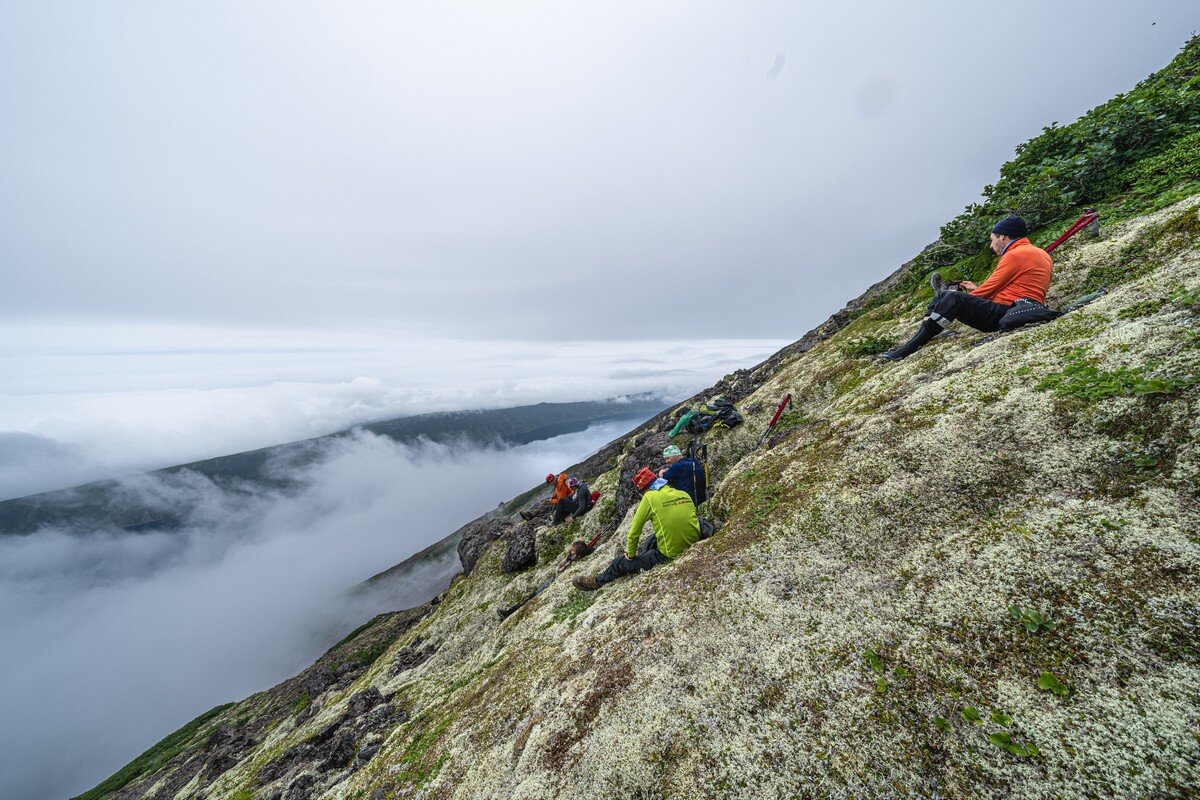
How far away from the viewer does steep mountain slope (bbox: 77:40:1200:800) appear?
5418 mm

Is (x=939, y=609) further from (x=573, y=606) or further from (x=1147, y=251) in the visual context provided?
(x=1147, y=251)

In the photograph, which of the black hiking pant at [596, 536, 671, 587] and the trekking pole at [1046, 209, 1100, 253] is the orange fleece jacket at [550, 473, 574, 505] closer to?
the black hiking pant at [596, 536, 671, 587]

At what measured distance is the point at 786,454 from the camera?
13.9m

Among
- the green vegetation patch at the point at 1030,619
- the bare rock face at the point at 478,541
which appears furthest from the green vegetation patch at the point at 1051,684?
the bare rock face at the point at 478,541

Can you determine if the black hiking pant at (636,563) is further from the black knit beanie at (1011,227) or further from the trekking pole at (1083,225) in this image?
the trekking pole at (1083,225)

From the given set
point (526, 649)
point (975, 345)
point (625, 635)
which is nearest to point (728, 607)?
point (625, 635)

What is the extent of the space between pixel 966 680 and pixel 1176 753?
1809 millimetres

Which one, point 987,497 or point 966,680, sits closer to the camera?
point 966,680

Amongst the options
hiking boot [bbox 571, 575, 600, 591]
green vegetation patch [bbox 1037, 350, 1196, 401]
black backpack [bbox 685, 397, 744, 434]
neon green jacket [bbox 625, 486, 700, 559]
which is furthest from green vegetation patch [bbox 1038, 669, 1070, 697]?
black backpack [bbox 685, 397, 744, 434]

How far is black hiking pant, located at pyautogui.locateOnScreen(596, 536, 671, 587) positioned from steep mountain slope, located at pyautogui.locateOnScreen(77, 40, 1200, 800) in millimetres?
1099

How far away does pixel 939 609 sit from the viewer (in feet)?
23.0

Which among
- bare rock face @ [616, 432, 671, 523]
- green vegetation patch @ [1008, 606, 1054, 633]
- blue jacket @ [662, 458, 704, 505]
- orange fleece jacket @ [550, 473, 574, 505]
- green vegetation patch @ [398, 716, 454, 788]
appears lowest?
green vegetation patch @ [398, 716, 454, 788]

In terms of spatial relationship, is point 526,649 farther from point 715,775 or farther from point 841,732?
point 841,732

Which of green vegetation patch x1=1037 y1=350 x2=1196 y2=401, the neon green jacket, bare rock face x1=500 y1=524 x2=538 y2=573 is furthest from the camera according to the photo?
bare rock face x1=500 y1=524 x2=538 y2=573
